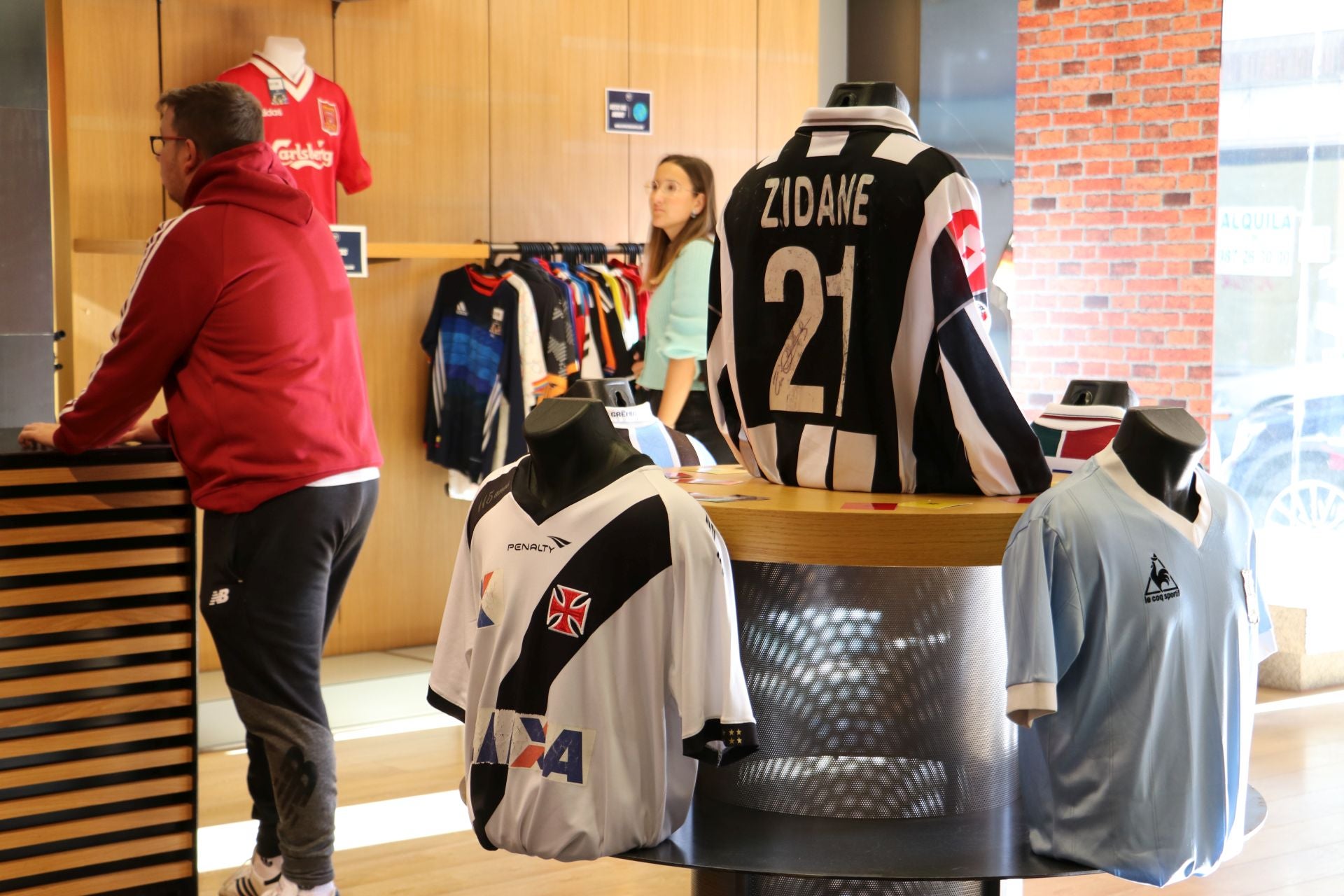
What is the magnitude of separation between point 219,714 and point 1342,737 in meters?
3.62

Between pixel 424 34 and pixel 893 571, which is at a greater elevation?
pixel 424 34

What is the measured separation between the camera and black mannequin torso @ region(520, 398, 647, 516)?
1.88 m

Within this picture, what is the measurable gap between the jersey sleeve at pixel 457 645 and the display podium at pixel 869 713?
0.35m

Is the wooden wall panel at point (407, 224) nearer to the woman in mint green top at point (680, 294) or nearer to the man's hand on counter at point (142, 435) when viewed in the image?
the woman in mint green top at point (680, 294)

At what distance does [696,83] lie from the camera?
19.7 ft

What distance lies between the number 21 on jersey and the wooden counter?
0.24m

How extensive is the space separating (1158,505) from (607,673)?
2.43 ft

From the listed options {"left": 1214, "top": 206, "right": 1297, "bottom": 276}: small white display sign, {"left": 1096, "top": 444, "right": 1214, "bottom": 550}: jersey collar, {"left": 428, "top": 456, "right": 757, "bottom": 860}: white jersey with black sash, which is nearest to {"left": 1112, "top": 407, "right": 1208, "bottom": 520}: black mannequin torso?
{"left": 1096, "top": 444, "right": 1214, "bottom": 550}: jersey collar

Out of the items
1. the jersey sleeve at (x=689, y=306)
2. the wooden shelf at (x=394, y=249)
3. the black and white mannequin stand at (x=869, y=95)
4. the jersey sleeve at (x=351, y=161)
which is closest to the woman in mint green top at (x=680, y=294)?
the jersey sleeve at (x=689, y=306)

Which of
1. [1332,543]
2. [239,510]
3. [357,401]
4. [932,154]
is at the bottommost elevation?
[1332,543]

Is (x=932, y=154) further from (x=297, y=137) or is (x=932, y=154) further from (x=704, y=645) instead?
(x=297, y=137)

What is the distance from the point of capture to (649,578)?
1.84 meters

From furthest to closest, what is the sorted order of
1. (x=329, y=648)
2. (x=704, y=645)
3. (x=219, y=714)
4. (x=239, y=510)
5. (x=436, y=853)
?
1. (x=329, y=648)
2. (x=219, y=714)
3. (x=436, y=853)
4. (x=239, y=510)
5. (x=704, y=645)

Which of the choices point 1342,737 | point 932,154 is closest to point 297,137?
point 932,154
